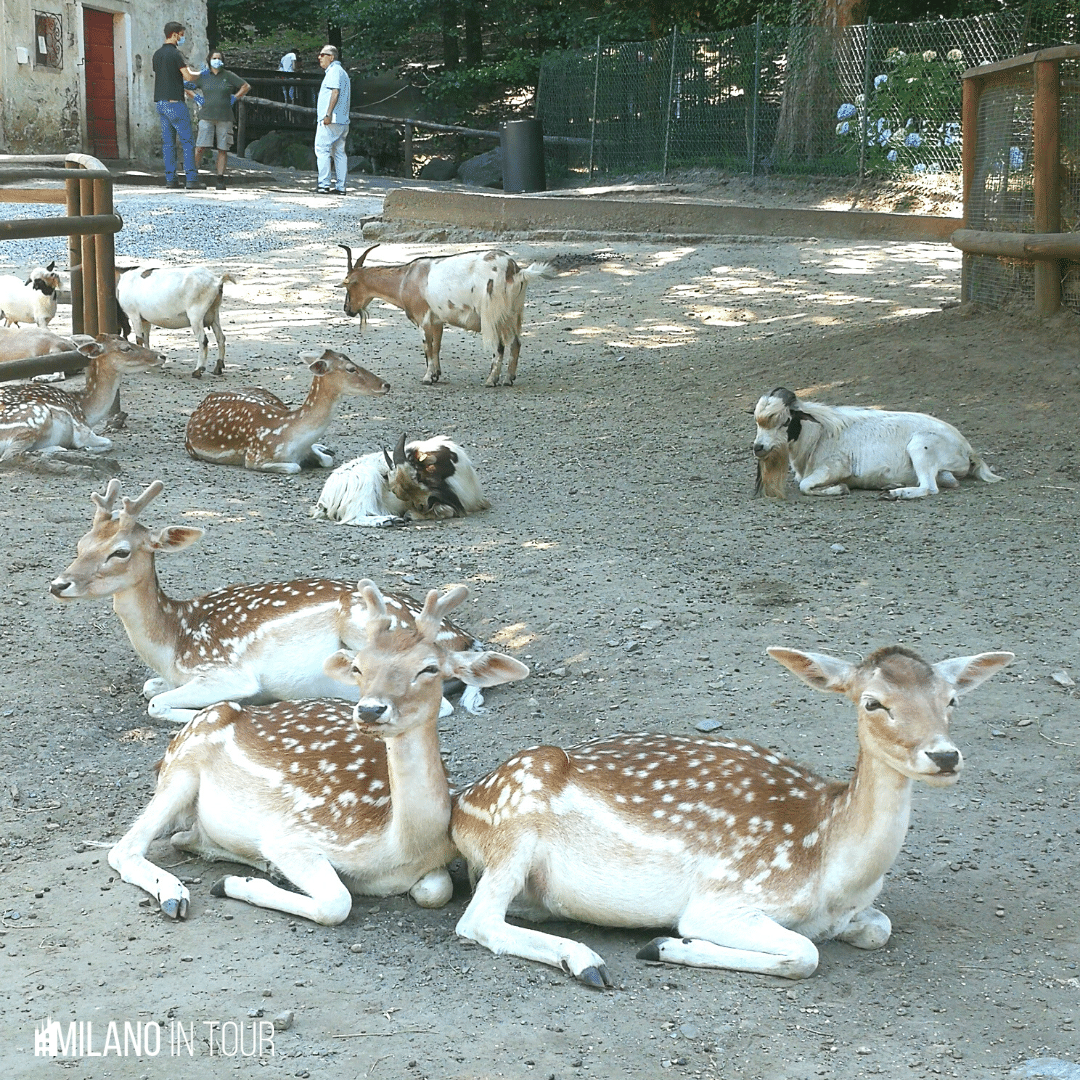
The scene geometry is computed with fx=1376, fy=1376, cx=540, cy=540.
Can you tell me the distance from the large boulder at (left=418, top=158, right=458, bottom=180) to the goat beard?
21.8m

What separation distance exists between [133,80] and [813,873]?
23.7 m

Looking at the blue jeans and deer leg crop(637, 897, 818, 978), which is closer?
deer leg crop(637, 897, 818, 978)

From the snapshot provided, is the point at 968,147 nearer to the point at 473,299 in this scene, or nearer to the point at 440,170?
the point at 473,299

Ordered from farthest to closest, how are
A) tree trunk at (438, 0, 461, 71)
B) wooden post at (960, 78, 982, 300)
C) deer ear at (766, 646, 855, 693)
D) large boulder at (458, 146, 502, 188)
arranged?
tree trunk at (438, 0, 461, 71), large boulder at (458, 146, 502, 188), wooden post at (960, 78, 982, 300), deer ear at (766, 646, 855, 693)

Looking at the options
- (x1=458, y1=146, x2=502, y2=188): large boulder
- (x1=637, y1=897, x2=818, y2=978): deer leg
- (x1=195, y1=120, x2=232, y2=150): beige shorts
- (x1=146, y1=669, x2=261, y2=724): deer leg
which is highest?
(x1=195, y1=120, x2=232, y2=150): beige shorts

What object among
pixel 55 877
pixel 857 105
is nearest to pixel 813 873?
pixel 55 877

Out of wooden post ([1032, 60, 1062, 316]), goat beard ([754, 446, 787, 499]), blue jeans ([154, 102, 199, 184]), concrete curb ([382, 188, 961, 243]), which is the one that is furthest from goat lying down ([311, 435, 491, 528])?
blue jeans ([154, 102, 199, 184])

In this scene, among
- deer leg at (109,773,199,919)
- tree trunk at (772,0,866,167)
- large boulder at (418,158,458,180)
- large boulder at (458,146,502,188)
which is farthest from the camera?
large boulder at (418,158,458,180)

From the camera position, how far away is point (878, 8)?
72.5 ft

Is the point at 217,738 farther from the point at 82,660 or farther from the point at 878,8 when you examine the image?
the point at 878,8

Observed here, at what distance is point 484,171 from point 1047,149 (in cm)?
1870

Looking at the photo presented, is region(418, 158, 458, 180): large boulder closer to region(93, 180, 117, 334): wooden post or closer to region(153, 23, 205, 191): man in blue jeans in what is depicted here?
region(153, 23, 205, 191): man in blue jeans

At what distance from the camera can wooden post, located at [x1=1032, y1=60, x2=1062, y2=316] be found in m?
9.68

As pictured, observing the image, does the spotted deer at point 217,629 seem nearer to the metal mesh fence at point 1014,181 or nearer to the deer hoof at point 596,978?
the deer hoof at point 596,978
